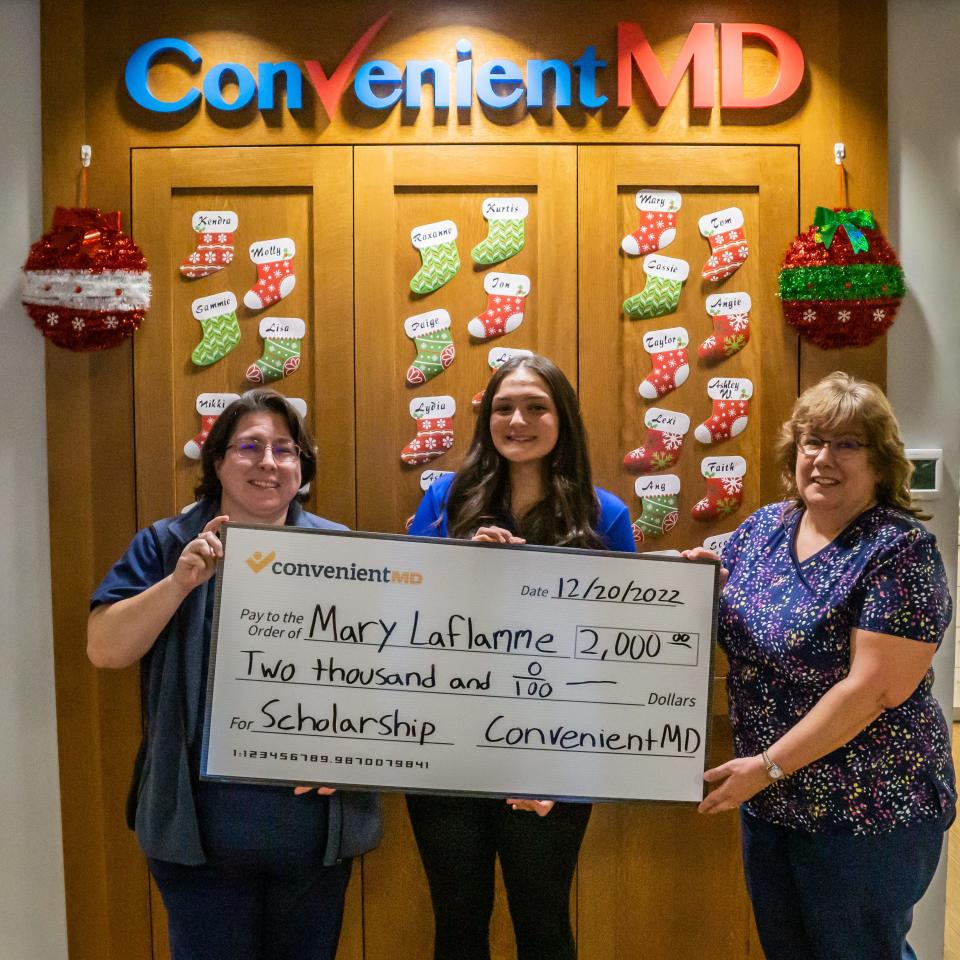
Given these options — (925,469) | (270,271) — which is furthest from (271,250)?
(925,469)

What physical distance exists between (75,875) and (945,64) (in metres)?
3.11

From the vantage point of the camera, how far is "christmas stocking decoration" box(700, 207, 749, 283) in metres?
2.35

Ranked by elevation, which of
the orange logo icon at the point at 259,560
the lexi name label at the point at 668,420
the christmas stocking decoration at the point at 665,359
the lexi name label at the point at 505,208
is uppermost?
the lexi name label at the point at 505,208

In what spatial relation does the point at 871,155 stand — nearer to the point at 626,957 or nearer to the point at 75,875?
the point at 626,957

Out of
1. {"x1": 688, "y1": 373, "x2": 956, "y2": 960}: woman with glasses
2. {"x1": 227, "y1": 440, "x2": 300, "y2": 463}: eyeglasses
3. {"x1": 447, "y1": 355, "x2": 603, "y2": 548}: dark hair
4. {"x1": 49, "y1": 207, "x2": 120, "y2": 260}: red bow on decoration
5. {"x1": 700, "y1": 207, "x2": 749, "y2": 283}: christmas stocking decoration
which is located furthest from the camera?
{"x1": 700, "y1": 207, "x2": 749, "y2": 283}: christmas stocking decoration

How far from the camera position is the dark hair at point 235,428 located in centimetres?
180

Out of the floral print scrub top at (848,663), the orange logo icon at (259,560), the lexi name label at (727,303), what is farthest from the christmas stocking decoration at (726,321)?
the orange logo icon at (259,560)

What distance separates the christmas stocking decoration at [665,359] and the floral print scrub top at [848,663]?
0.72 meters

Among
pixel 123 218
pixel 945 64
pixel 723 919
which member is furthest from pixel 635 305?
pixel 723 919

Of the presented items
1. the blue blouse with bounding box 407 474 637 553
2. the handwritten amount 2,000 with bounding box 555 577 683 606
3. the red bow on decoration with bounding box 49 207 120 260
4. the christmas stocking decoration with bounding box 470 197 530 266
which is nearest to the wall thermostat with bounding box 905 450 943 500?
the blue blouse with bounding box 407 474 637 553

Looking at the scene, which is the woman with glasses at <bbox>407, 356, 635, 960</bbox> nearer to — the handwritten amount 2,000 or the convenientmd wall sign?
the handwritten amount 2,000

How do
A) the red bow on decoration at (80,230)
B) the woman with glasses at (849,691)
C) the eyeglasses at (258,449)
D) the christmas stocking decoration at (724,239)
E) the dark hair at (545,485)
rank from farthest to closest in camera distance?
the christmas stocking decoration at (724,239) < the red bow on decoration at (80,230) < the dark hair at (545,485) < the eyeglasses at (258,449) < the woman with glasses at (849,691)

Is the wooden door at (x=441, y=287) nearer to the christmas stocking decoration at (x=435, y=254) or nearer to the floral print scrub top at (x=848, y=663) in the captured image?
the christmas stocking decoration at (x=435, y=254)

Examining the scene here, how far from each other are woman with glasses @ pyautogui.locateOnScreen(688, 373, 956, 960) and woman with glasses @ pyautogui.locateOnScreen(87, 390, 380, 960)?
2.54 ft
